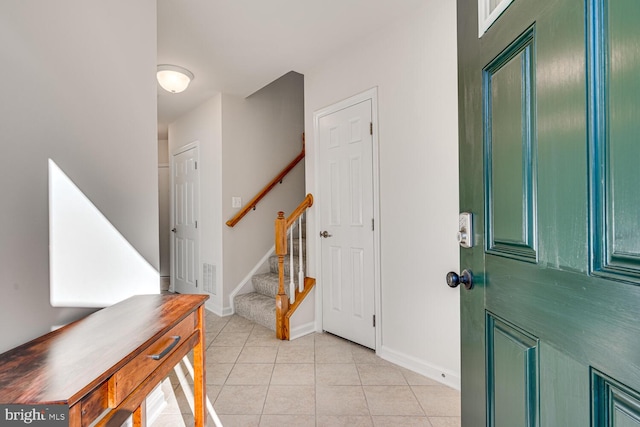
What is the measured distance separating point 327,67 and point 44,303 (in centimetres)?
263

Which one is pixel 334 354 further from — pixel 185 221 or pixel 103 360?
pixel 185 221

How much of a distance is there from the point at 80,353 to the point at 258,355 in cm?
168

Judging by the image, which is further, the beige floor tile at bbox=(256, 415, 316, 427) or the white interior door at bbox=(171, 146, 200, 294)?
the white interior door at bbox=(171, 146, 200, 294)

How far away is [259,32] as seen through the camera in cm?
231

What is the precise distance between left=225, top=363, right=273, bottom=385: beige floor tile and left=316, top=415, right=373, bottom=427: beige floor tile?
0.52m

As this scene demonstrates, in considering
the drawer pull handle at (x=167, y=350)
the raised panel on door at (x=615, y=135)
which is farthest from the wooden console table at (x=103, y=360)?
the raised panel on door at (x=615, y=135)

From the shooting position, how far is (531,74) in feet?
2.02

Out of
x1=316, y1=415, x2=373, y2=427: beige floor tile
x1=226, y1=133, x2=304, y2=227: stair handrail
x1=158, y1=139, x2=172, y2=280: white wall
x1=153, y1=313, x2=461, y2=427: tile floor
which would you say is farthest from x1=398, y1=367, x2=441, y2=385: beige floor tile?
x1=158, y1=139, x2=172, y2=280: white wall

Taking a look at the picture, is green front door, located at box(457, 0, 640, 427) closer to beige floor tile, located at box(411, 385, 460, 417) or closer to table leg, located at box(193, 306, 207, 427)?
beige floor tile, located at box(411, 385, 460, 417)

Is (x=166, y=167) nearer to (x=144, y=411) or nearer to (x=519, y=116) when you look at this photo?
(x=144, y=411)

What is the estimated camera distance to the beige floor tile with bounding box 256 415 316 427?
1.59 metres

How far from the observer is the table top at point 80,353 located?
711mm

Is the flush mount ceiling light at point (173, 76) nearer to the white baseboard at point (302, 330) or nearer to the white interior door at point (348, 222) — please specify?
the white interior door at point (348, 222)

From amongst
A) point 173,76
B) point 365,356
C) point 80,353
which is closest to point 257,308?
point 365,356
